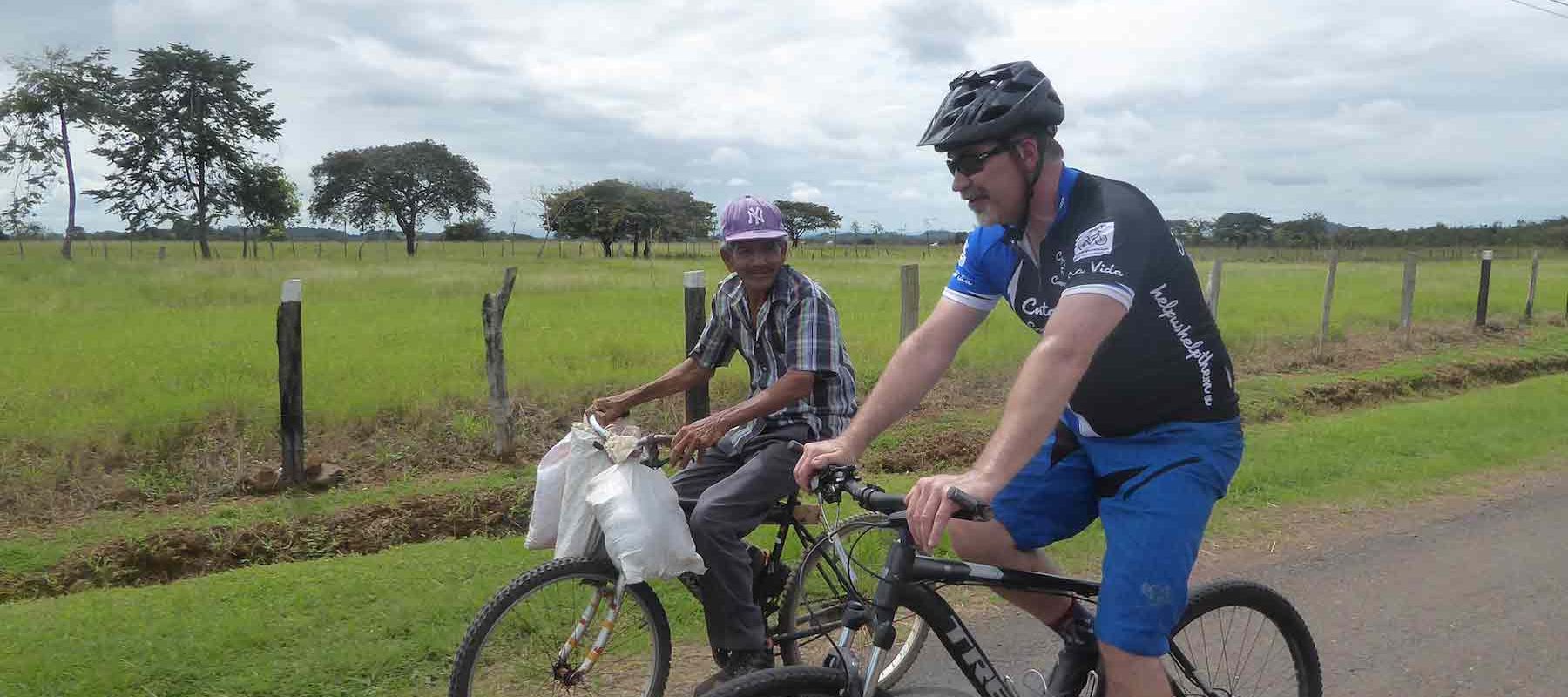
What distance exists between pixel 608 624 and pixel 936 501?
161 cm

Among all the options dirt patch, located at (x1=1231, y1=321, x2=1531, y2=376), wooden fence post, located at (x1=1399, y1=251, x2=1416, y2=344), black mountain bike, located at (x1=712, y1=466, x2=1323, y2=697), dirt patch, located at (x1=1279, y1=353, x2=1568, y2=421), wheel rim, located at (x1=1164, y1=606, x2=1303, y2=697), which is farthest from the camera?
wooden fence post, located at (x1=1399, y1=251, x2=1416, y2=344)

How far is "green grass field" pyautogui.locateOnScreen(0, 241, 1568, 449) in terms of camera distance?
873cm

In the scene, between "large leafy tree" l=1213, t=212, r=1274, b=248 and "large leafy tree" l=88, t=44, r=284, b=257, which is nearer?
"large leafy tree" l=88, t=44, r=284, b=257

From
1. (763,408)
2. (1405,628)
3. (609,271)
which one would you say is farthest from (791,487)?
(609,271)

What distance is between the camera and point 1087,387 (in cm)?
250

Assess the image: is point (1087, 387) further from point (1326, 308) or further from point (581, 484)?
point (1326, 308)

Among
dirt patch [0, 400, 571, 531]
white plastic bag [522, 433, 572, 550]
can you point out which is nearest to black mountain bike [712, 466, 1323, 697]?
white plastic bag [522, 433, 572, 550]

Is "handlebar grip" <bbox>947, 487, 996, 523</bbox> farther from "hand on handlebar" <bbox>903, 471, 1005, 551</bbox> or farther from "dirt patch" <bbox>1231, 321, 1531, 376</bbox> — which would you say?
"dirt patch" <bbox>1231, 321, 1531, 376</bbox>

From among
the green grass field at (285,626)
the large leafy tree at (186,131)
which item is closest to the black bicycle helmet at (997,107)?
the green grass field at (285,626)

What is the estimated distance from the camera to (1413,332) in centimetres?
1698

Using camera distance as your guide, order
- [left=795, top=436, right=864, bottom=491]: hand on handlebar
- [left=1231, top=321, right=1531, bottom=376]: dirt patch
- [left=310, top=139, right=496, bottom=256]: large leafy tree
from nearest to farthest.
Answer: [left=795, top=436, right=864, bottom=491]: hand on handlebar → [left=1231, top=321, right=1531, bottom=376]: dirt patch → [left=310, top=139, right=496, bottom=256]: large leafy tree

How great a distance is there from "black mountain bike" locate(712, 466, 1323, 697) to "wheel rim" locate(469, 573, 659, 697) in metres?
1.02

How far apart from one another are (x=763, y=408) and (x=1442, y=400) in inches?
426

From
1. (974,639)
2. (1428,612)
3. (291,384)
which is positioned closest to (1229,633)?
(974,639)
